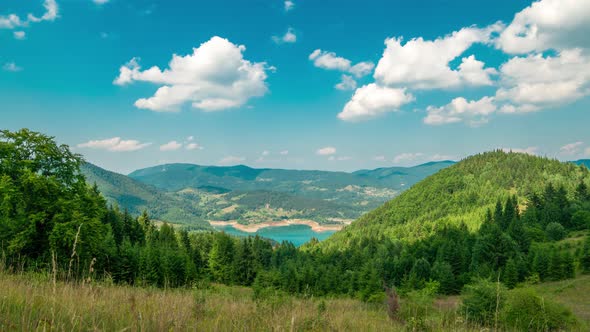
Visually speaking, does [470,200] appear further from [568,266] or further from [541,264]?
[568,266]

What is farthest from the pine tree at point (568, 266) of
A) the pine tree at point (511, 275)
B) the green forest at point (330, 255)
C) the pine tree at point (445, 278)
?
the pine tree at point (445, 278)

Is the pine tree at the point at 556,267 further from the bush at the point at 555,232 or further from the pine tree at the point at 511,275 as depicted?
the bush at the point at 555,232

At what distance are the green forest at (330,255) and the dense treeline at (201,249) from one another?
0.12m

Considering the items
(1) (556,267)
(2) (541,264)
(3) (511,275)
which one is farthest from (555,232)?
(3) (511,275)

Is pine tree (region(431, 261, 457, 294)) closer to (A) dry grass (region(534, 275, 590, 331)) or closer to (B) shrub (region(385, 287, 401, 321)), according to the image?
(A) dry grass (region(534, 275, 590, 331))

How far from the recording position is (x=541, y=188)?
149375 mm

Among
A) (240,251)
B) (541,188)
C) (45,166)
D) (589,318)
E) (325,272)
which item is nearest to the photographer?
(45,166)

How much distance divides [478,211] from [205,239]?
12788cm

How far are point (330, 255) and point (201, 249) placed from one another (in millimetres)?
38132

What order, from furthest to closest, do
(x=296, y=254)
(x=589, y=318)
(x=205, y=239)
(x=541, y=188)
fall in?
(x=541, y=188), (x=296, y=254), (x=205, y=239), (x=589, y=318)

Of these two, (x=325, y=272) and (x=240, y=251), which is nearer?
(x=325, y=272)

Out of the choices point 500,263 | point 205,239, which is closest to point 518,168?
point 500,263

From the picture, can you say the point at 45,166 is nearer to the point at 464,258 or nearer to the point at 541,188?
the point at 464,258

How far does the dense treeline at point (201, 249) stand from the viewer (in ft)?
65.2
